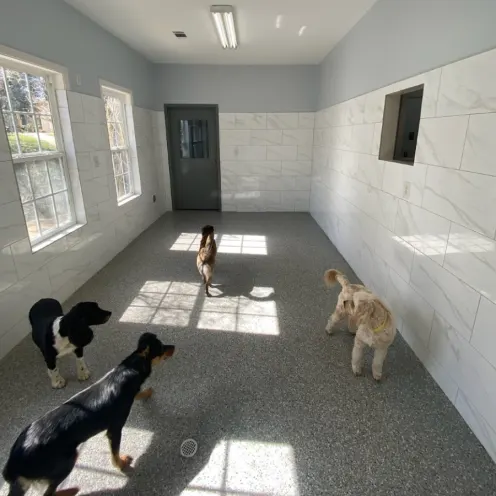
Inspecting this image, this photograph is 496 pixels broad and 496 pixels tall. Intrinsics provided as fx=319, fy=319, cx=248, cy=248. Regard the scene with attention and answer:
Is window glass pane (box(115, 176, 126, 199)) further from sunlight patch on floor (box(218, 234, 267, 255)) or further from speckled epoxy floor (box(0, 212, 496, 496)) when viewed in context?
speckled epoxy floor (box(0, 212, 496, 496))

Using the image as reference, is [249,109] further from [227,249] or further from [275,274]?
[275,274]

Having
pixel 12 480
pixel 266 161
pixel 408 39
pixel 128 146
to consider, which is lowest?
pixel 12 480

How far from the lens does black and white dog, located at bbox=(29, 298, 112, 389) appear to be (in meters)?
1.77

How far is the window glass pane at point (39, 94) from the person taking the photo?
2.67 metres

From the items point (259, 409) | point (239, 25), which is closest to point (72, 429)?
point (259, 409)

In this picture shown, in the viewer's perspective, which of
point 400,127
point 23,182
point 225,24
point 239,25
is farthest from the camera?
point 239,25

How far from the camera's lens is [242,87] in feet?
18.5

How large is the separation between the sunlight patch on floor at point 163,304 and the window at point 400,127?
7.22 feet

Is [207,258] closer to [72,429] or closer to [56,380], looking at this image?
[56,380]

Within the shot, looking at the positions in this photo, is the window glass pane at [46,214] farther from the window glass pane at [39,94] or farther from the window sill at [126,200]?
the window sill at [126,200]

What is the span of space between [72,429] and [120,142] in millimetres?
4180

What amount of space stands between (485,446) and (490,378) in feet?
1.17

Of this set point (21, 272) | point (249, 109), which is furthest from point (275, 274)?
point (249, 109)

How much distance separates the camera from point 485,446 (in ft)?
5.18
